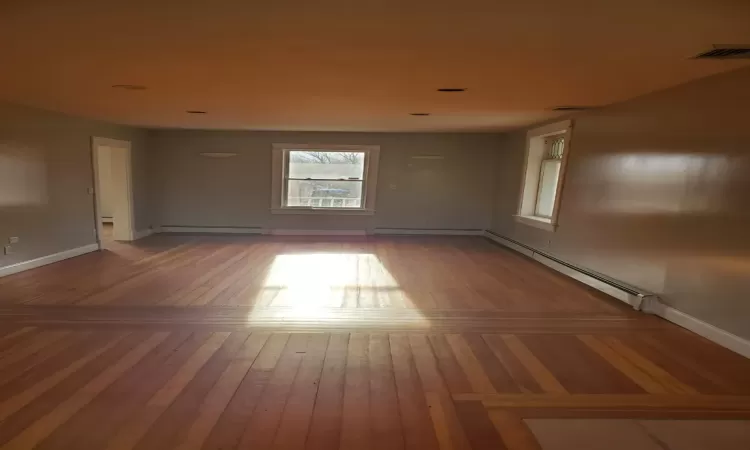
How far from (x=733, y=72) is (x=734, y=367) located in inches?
86.5

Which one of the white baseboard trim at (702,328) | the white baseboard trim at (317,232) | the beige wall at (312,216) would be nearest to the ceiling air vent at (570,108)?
the white baseboard trim at (702,328)

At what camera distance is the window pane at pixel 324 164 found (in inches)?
315

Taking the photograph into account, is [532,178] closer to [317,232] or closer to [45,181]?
[317,232]

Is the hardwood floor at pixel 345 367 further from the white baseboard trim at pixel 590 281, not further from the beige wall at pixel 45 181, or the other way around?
the beige wall at pixel 45 181

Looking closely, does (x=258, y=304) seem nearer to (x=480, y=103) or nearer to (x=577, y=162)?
(x=480, y=103)

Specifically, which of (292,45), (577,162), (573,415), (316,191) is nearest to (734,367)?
(573,415)

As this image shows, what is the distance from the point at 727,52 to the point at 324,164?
6471 mm

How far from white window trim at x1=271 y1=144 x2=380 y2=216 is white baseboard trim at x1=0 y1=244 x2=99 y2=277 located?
316 cm

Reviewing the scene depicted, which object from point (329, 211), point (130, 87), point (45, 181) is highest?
point (130, 87)

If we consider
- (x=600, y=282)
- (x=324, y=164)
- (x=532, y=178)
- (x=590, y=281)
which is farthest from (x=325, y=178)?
(x=600, y=282)

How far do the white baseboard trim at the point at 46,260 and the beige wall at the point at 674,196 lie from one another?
6868mm

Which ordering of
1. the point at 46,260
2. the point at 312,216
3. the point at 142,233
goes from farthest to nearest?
the point at 312,216 → the point at 142,233 → the point at 46,260

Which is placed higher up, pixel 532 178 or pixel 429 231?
pixel 532 178

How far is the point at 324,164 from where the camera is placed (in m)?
8.02
